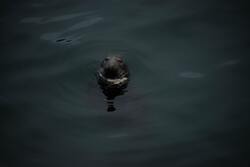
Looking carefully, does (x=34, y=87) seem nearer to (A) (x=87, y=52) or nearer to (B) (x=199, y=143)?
(A) (x=87, y=52)

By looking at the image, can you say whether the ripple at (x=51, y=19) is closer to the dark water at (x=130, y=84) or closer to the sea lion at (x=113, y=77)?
the dark water at (x=130, y=84)

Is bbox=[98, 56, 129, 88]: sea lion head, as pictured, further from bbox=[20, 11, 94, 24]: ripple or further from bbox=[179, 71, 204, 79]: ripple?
bbox=[20, 11, 94, 24]: ripple

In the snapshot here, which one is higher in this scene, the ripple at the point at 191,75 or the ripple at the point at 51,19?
the ripple at the point at 51,19

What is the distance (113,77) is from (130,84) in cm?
39

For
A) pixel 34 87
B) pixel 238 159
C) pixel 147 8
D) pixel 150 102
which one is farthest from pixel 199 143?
pixel 147 8

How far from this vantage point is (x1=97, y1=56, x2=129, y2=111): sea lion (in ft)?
29.7

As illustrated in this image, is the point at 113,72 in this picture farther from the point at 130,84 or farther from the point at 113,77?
the point at 130,84

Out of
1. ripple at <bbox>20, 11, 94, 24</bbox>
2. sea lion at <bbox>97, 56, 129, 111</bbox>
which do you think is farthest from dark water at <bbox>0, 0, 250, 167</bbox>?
sea lion at <bbox>97, 56, 129, 111</bbox>

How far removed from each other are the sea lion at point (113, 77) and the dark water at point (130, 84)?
6.4 inches

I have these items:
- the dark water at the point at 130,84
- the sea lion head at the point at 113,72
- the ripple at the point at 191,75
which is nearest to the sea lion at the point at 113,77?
the sea lion head at the point at 113,72

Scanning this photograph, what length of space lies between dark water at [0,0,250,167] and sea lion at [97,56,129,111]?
0.53 ft

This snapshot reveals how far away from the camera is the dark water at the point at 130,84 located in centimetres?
793

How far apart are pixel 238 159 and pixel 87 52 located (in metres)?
4.51

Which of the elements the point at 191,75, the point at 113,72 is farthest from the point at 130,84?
the point at 191,75
